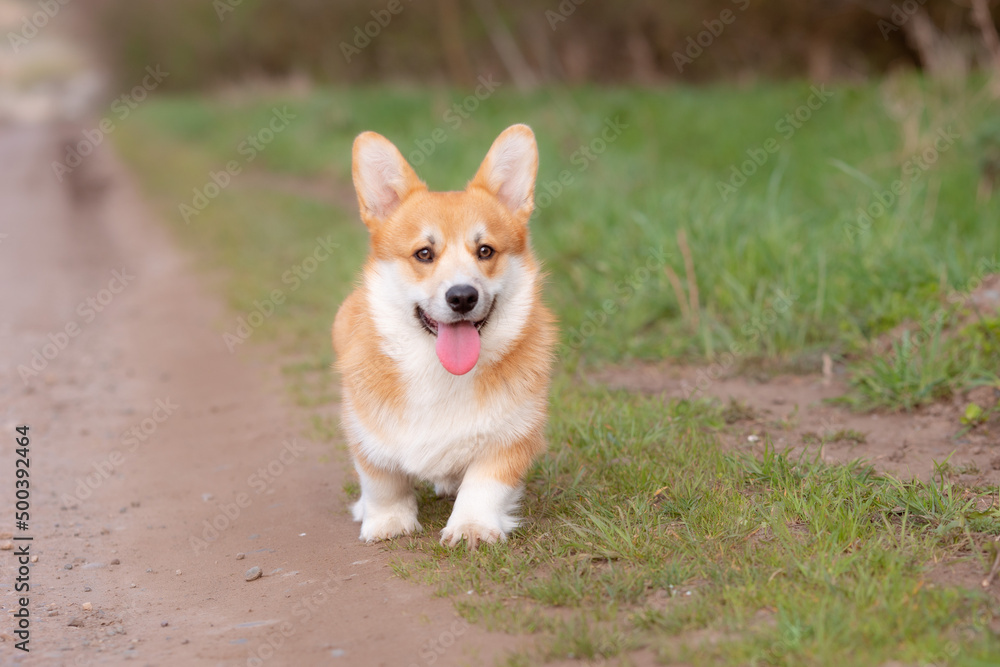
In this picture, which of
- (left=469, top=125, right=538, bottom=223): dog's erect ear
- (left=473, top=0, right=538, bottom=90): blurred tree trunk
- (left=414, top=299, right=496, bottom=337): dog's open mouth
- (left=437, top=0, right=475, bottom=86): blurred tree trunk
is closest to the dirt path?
(left=414, top=299, right=496, bottom=337): dog's open mouth

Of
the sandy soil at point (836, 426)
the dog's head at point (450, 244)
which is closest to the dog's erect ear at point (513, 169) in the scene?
the dog's head at point (450, 244)

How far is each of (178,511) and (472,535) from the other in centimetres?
156

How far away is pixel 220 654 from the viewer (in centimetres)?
288

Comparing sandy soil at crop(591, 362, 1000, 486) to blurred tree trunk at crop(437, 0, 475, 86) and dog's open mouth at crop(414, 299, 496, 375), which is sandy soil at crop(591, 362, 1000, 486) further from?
blurred tree trunk at crop(437, 0, 475, 86)

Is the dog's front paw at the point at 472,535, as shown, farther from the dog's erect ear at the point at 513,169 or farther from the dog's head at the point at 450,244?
the dog's erect ear at the point at 513,169

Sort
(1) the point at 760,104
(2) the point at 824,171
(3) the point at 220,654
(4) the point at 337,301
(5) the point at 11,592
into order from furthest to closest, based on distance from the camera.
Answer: (1) the point at 760,104
(2) the point at 824,171
(4) the point at 337,301
(5) the point at 11,592
(3) the point at 220,654

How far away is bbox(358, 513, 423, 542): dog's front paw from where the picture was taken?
11.8 ft

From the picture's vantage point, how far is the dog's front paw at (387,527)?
359 centimetres

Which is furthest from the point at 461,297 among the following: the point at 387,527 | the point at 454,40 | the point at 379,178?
the point at 454,40

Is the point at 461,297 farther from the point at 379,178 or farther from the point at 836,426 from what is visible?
the point at 836,426

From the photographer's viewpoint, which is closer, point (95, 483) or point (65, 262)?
point (95, 483)

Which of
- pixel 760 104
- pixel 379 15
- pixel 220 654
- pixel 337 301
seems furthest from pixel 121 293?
pixel 379 15

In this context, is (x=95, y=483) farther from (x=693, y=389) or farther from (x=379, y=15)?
(x=379, y=15)

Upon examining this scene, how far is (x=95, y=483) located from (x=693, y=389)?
9.76ft
